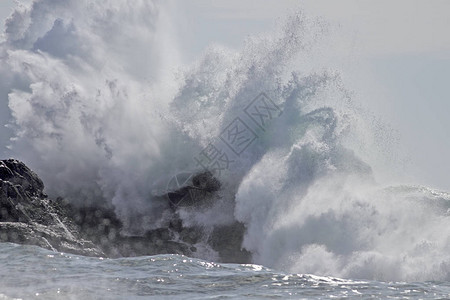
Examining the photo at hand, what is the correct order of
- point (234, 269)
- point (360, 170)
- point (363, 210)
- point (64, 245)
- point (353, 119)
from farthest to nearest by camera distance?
point (353, 119) < point (360, 170) < point (363, 210) < point (64, 245) < point (234, 269)

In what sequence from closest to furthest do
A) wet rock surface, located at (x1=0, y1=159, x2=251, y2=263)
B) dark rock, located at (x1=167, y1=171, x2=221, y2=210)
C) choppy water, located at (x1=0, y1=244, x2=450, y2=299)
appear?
choppy water, located at (x1=0, y1=244, x2=450, y2=299), wet rock surface, located at (x1=0, y1=159, x2=251, y2=263), dark rock, located at (x1=167, y1=171, x2=221, y2=210)

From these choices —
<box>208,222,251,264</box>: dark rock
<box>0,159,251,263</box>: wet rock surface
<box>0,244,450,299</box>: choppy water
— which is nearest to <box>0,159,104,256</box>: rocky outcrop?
<box>0,159,251,263</box>: wet rock surface

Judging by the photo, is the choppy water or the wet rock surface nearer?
the choppy water

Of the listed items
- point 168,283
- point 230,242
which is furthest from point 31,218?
point 168,283

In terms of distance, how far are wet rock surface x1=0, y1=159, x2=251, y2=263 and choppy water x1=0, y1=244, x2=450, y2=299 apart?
11.3 feet

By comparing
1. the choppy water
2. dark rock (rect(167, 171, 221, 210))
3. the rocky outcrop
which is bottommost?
the choppy water

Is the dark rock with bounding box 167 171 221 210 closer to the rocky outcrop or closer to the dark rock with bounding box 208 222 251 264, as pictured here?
the dark rock with bounding box 208 222 251 264

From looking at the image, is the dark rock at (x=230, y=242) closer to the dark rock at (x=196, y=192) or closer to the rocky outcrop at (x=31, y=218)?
the dark rock at (x=196, y=192)

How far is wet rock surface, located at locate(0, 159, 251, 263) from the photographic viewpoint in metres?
17.1

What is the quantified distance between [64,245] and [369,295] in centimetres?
822

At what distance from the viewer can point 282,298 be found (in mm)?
10805

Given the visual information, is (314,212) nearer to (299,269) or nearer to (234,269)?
(299,269)

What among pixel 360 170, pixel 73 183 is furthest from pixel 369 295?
pixel 73 183

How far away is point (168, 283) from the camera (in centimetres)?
1173
